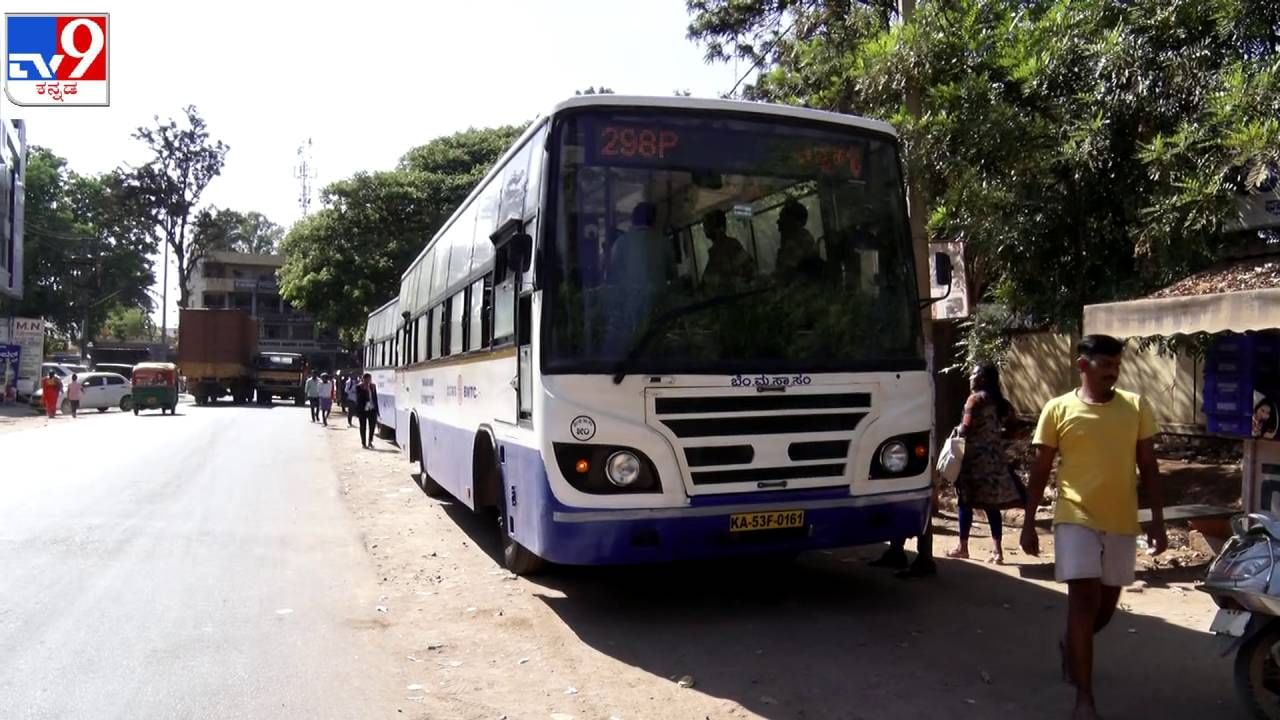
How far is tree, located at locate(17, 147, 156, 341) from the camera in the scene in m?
52.0

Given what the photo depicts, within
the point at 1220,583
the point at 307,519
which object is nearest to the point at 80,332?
the point at 307,519

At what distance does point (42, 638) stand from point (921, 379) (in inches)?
229

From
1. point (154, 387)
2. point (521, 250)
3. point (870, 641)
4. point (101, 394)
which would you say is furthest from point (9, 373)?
point (870, 641)

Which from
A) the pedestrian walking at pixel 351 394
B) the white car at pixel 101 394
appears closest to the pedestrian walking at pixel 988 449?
the pedestrian walking at pixel 351 394

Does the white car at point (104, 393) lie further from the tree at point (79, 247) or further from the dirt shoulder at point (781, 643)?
the dirt shoulder at point (781, 643)

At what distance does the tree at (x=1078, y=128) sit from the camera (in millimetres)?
7891

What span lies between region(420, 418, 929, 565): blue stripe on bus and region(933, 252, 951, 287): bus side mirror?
1442 millimetres

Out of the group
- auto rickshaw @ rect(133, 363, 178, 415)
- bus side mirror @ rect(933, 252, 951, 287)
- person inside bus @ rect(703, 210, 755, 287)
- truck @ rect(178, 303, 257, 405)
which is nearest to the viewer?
person inside bus @ rect(703, 210, 755, 287)

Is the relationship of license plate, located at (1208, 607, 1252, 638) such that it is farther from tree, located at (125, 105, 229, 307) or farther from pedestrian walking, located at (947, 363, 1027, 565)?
tree, located at (125, 105, 229, 307)

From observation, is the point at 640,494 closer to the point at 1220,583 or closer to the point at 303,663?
the point at 303,663

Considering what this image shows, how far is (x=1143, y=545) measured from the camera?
8.56 meters

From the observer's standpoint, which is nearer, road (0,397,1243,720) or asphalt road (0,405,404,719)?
road (0,397,1243,720)

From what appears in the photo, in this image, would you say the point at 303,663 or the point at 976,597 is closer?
the point at 303,663

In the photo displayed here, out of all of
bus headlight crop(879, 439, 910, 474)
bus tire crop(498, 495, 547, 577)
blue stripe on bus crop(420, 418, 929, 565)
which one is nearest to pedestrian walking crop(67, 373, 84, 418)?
bus tire crop(498, 495, 547, 577)
